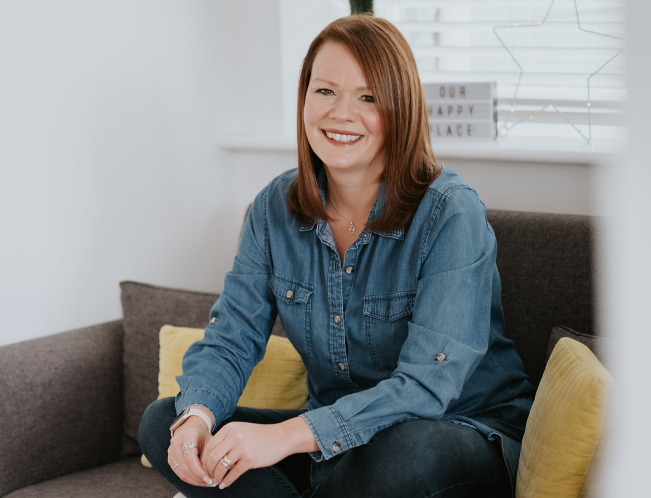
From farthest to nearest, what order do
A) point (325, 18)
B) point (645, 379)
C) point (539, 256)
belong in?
point (325, 18), point (539, 256), point (645, 379)

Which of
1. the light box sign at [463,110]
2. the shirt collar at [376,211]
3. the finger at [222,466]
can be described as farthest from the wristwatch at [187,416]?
the light box sign at [463,110]

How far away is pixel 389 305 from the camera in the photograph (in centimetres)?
110

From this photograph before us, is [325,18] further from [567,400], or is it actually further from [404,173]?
[567,400]

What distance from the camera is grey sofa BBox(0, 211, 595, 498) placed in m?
1.27

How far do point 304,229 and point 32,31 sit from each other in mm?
790

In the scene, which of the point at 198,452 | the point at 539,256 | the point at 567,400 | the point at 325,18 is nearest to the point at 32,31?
the point at 325,18

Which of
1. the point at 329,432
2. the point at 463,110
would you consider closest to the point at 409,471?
the point at 329,432

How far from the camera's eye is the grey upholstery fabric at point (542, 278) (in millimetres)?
1249

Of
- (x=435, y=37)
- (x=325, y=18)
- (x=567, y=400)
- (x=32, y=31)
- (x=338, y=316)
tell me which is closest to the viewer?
(x=567, y=400)

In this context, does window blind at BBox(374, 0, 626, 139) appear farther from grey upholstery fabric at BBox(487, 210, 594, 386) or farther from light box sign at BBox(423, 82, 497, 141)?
grey upholstery fabric at BBox(487, 210, 594, 386)

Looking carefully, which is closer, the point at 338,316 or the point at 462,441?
the point at 462,441

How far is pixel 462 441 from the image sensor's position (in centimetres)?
91

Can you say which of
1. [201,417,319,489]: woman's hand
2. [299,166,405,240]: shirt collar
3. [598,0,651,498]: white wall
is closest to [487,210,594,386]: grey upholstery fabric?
[299,166,405,240]: shirt collar

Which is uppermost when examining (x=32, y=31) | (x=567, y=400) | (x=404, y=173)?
(x=32, y=31)
